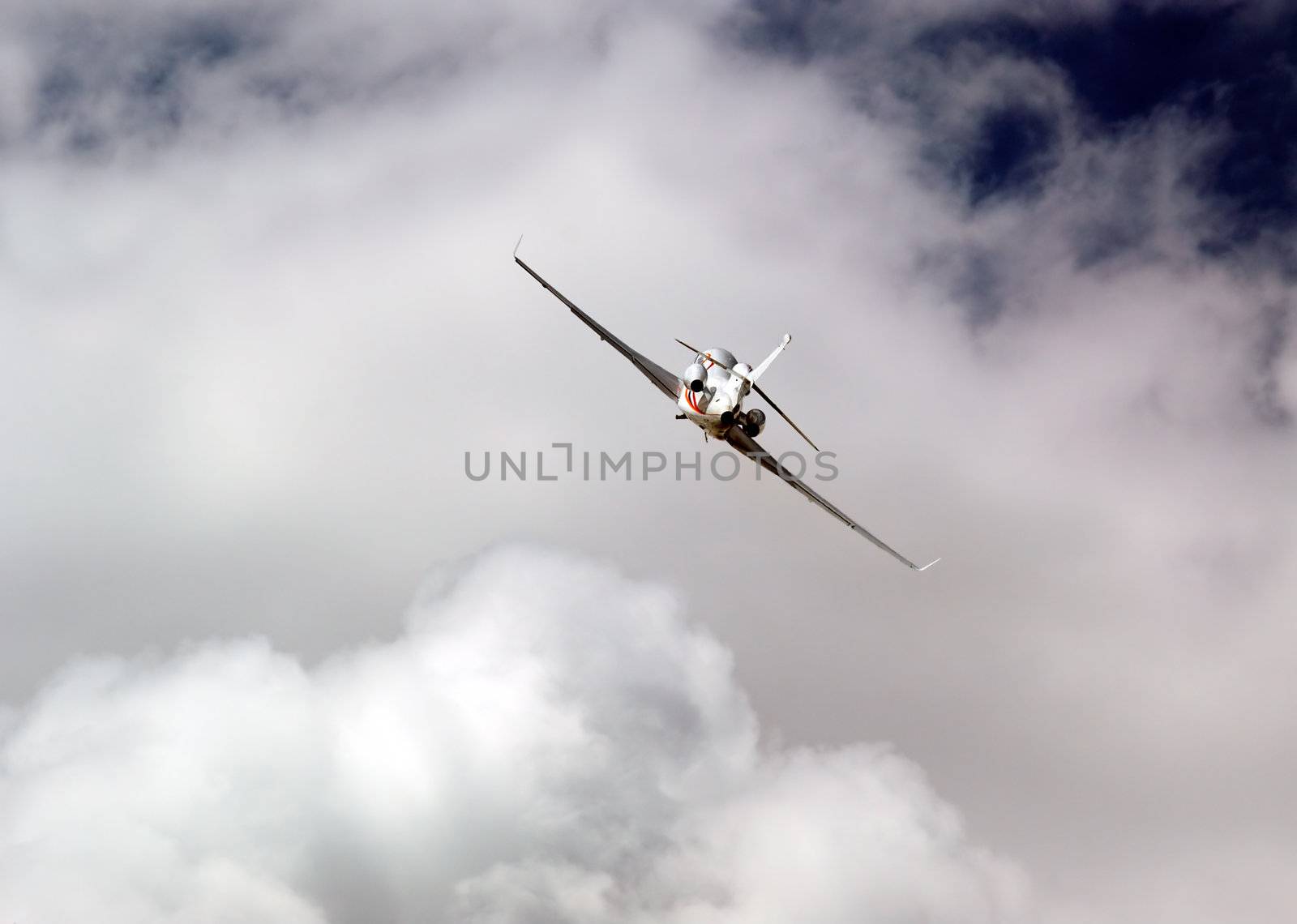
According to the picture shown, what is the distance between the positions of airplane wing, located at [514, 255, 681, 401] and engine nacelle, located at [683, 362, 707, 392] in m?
3.56

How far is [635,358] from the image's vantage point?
431ft

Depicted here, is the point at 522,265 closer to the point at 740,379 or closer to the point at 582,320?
the point at 582,320

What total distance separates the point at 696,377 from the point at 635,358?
27.4 ft

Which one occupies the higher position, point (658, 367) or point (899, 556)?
point (658, 367)

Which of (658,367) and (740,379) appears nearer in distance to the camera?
(740,379)

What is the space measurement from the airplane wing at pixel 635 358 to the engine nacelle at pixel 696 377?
11.7 feet

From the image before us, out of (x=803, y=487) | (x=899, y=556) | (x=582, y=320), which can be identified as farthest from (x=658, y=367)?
(x=899, y=556)

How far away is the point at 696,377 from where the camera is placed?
412 feet

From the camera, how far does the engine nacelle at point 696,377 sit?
12569 cm

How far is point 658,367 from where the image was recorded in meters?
134

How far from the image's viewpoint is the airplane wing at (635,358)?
5020 inches

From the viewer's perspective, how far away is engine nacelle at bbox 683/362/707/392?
126 metres

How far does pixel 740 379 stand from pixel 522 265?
2191 centimetres

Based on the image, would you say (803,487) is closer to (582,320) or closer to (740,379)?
(740,379)
